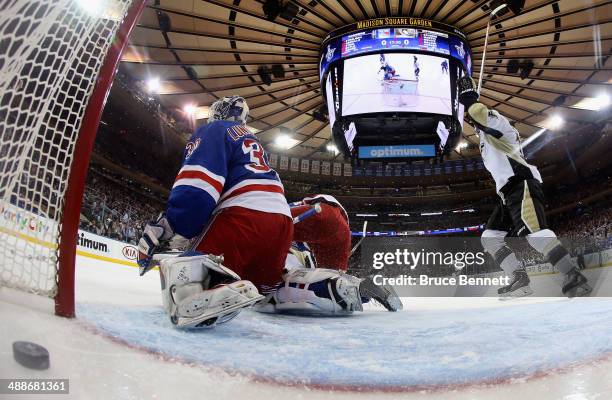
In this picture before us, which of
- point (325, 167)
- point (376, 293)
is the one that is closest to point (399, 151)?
point (376, 293)

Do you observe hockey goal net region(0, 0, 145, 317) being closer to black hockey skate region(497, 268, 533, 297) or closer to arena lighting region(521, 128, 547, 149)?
black hockey skate region(497, 268, 533, 297)

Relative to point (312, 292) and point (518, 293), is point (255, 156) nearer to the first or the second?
point (312, 292)

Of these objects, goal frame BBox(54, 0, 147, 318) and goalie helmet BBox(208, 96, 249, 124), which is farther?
goalie helmet BBox(208, 96, 249, 124)

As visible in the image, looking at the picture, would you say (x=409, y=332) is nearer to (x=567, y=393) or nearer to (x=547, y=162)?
(x=567, y=393)

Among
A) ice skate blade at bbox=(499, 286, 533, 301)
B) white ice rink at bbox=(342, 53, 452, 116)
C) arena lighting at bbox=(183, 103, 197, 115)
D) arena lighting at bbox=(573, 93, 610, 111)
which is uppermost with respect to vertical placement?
arena lighting at bbox=(573, 93, 610, 111)

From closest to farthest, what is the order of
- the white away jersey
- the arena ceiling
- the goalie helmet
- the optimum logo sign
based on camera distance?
the goalie helmet, the white away jersey, the arena ceiling, the optimum logo sign

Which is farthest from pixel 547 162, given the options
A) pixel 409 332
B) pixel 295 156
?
pixel 409 332

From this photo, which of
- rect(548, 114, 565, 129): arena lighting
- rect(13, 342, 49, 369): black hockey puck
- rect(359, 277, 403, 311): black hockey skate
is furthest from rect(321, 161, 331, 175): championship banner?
rect(13, 342, 49, 369): black hockey puck

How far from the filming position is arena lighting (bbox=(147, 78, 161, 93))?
9852 mm

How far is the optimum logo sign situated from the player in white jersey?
5.01m

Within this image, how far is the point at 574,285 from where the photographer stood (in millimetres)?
2756

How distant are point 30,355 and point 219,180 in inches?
35.8

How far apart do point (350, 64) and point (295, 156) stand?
8114 mm

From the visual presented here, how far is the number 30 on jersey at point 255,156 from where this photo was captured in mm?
1795
